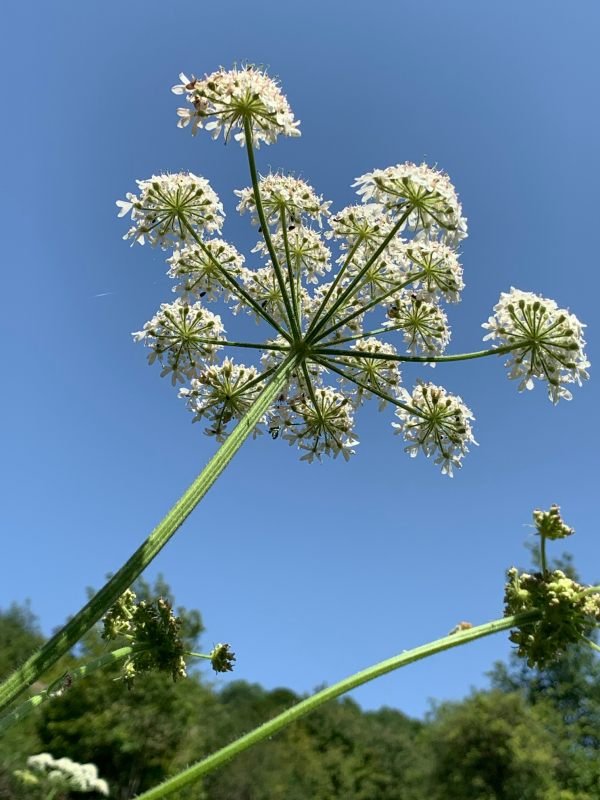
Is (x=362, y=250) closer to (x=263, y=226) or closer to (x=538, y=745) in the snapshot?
(x=263, y=226)

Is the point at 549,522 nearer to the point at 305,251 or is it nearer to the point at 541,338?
the point at 541,338

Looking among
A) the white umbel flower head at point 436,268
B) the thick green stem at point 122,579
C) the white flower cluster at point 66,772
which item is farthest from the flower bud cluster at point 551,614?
the white flower cluster at point 66,772

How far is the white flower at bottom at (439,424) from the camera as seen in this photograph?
6.91 m

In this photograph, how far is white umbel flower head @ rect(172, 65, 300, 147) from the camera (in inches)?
213

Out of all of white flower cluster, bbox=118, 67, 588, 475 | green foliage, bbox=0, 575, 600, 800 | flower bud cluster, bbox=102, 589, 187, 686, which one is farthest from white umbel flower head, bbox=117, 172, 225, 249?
green foliage, bbox=0, 575, 600, 800

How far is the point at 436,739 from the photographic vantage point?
55469 mm

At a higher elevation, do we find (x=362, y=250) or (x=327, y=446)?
(x=362, y=250)

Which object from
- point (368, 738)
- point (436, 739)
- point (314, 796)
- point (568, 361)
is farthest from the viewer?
point (368, 738)

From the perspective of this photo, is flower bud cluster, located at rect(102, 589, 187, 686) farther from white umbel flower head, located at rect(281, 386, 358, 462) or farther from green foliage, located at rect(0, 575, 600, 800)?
green foliage, located at rect(0, 575, 600, 800)

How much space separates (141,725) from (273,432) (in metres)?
51.1

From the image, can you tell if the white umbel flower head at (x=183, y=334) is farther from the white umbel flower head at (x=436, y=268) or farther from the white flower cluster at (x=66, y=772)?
the white flower cluster at (x=66, y=772)

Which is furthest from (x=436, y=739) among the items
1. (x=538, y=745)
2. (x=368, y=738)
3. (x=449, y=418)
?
(x=449, y=418)

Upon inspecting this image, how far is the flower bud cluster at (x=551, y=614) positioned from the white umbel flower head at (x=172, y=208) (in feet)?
15.1

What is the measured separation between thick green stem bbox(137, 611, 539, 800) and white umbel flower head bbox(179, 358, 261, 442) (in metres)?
4.17
